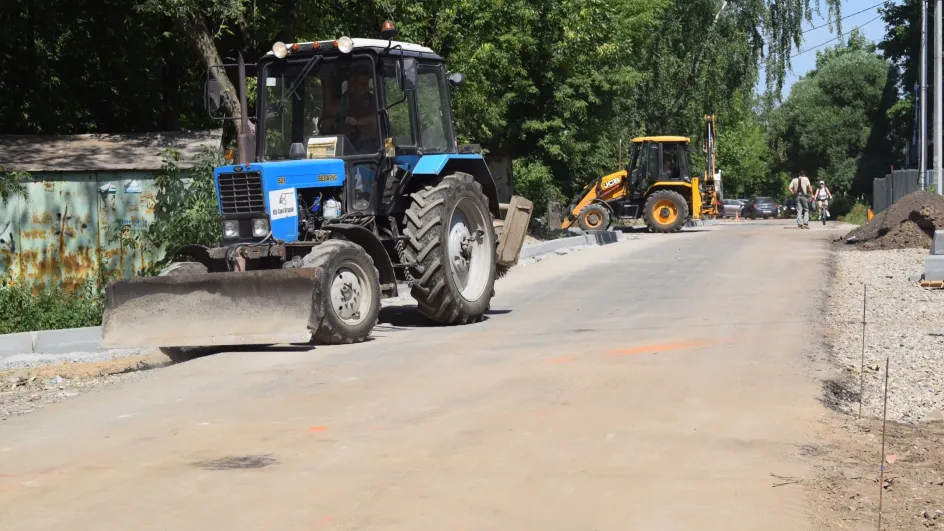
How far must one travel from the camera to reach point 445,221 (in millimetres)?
12438

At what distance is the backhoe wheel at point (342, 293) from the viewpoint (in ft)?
35.4

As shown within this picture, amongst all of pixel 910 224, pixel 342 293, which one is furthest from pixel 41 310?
pixel 910 224

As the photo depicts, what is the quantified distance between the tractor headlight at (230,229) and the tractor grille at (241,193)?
94 mm

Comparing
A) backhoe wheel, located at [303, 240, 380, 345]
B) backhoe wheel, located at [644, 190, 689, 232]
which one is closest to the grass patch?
backhoe wheel, located at [303, 240, 380, 345]

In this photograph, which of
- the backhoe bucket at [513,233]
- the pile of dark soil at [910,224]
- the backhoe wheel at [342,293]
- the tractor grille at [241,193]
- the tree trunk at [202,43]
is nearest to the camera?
the backhoe wheel at [342,293]

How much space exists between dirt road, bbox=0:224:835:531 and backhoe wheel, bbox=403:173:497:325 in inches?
18.7

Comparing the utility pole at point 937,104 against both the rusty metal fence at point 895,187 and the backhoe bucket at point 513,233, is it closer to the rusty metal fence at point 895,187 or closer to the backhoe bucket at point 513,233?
the rusty metal fence at point 895,187

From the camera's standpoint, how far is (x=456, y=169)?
44.5ft

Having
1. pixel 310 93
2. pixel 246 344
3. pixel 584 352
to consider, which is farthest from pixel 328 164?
pixel 584 352

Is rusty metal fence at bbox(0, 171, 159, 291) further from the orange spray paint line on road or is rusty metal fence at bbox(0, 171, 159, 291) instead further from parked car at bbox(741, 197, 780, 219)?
parked car at bbox(741, 197, 780, 219)

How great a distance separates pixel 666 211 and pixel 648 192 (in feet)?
3.00

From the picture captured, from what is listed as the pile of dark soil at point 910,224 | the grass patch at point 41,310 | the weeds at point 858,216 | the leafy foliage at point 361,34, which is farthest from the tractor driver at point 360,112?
the weeds at point 858,216

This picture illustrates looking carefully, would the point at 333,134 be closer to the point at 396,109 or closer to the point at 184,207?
the point at 396,109

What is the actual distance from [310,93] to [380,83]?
2.65ft
